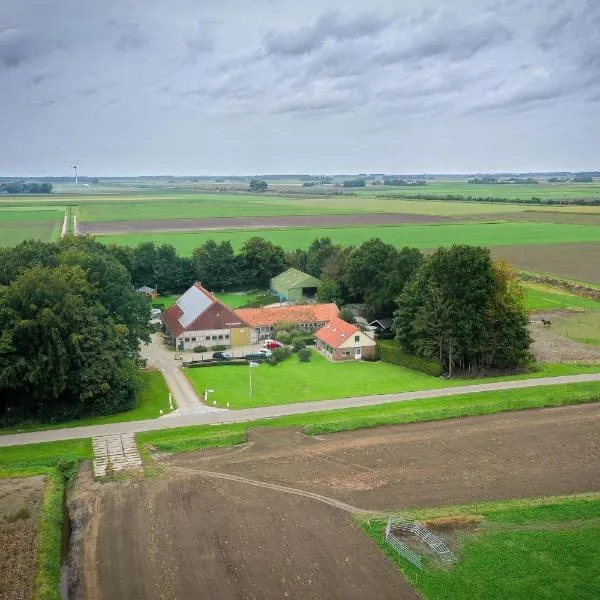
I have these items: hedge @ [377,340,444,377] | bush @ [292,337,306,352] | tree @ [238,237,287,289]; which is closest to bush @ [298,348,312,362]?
bush @ [292,337,306,352]

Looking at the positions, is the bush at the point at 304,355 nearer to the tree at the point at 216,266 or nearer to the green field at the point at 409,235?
the tree at the point at 216,266

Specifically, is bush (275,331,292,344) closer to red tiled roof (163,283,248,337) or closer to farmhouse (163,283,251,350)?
farmhouse (163,283,251,350)

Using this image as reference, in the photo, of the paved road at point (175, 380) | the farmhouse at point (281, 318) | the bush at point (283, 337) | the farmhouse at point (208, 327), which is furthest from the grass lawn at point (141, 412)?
the farmhouse at point (281, 318)

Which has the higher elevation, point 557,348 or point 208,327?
point 208,327

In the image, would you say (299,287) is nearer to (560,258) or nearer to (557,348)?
(557,348)

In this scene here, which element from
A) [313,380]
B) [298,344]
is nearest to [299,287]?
[298,344]

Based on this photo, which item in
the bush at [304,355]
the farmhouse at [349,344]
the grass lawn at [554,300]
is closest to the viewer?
the bush at [304,355]

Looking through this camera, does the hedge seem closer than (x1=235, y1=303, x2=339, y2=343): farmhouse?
Yes
